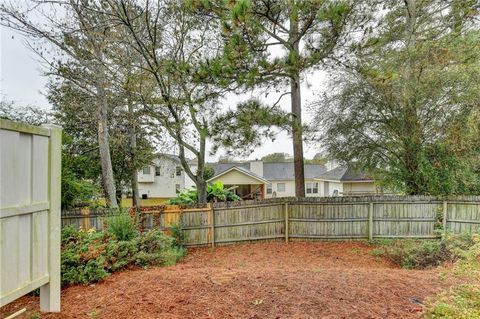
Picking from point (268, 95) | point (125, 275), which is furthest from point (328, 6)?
point (125, 275)

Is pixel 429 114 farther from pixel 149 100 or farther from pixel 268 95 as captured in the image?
pixel 149 100

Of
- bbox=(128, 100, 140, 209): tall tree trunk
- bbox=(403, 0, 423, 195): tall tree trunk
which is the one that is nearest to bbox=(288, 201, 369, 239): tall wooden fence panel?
bbox=(403, 0, 423, 195): tall tree trunk

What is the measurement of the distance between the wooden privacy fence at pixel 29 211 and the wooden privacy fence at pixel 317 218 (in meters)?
6.52

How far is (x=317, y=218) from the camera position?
9.36m

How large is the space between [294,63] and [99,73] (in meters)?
5.84

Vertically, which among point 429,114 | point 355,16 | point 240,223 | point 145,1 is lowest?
point 240,223

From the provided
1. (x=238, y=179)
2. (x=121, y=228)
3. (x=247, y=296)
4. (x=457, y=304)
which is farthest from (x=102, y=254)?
(x=238, y=179)

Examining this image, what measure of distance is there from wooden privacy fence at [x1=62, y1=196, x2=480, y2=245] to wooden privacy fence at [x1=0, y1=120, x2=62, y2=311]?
652 centimetres

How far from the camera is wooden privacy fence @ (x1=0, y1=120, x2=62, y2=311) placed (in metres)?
1.85

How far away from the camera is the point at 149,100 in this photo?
9867mm

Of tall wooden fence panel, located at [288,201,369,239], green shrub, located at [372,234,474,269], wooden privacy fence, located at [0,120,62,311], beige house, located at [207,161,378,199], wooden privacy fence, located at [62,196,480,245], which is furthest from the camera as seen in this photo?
beige house, located at [207,161,378,199]

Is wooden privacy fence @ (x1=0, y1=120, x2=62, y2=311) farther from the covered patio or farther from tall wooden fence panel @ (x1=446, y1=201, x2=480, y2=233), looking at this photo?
the covered patio

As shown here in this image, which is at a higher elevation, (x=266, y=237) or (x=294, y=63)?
(x=294, y=63)

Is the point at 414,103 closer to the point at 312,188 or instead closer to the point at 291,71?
the point at 291,71
